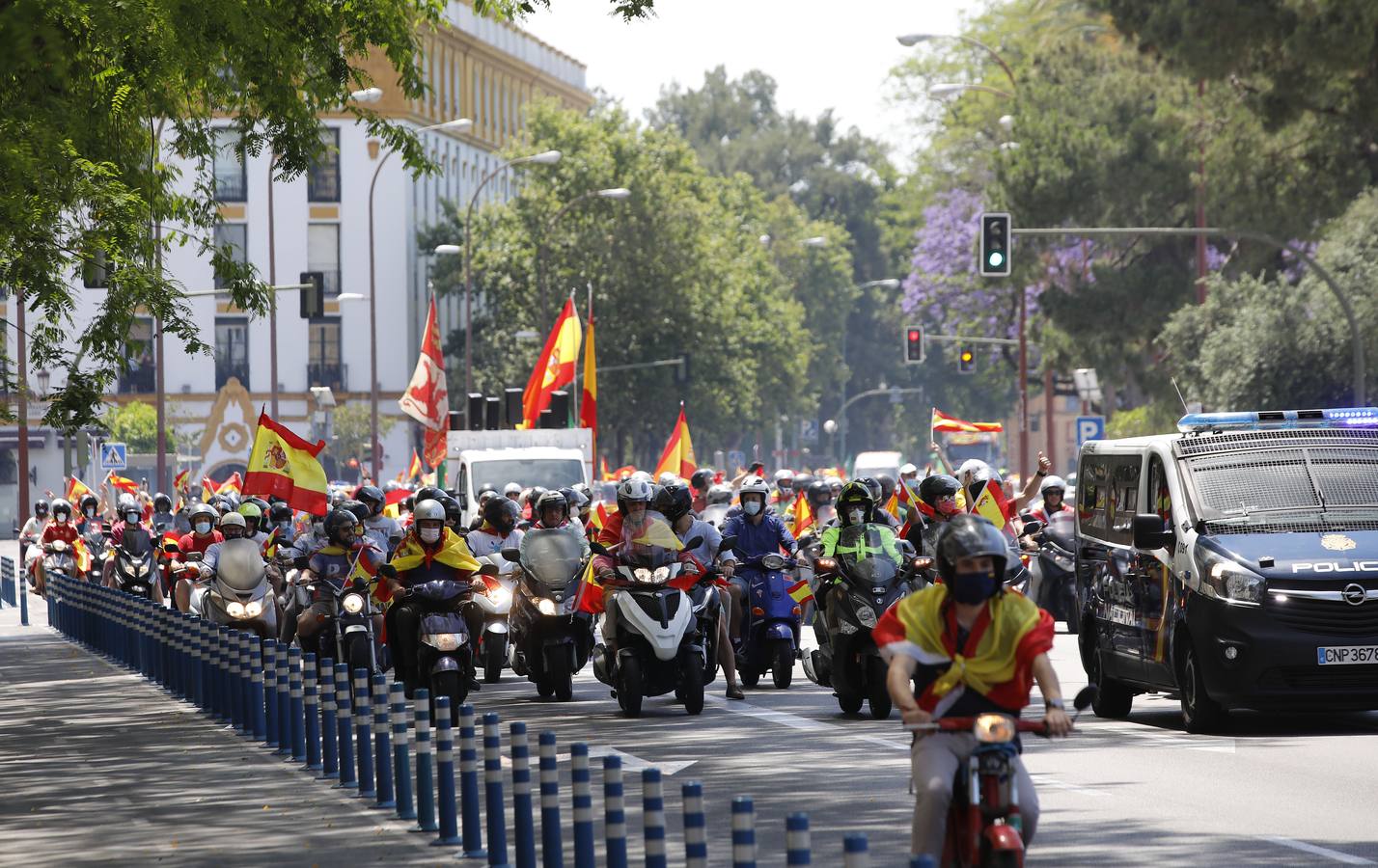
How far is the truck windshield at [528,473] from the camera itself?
39281 millimetres

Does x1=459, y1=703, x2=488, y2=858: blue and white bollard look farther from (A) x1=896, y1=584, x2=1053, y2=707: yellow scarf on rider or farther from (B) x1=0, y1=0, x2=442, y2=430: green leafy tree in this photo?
(B) x1=0, y1=0, x2=442, y2=430: green leafy tree

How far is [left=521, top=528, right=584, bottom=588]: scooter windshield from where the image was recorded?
64.7ft

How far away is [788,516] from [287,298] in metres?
62.9

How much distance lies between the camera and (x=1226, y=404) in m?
50.8

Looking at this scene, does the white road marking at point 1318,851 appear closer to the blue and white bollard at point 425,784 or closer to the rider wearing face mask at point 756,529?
the blue and white bollard at point 425,784

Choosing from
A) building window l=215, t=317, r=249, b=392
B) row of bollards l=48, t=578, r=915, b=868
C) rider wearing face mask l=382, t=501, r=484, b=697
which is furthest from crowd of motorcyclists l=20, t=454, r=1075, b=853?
building window l=215, t=317, r=249, b=392

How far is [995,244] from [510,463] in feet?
25.4

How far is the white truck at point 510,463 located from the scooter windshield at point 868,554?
20722mm

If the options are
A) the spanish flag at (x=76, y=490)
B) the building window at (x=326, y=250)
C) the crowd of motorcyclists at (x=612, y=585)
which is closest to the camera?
the crowd of motorcyclists at (x=612, y=585)

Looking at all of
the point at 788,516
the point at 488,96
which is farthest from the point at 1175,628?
the point at 488,96

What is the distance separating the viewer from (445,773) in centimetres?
1202

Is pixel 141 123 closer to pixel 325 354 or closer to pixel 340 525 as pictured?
pixel 340 525

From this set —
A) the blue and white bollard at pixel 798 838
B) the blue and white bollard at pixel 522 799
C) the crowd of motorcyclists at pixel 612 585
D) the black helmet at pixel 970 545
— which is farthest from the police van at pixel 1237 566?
the blue and white bollard at pixel 798 838

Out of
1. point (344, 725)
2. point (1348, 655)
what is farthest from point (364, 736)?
point (1348, 655)
